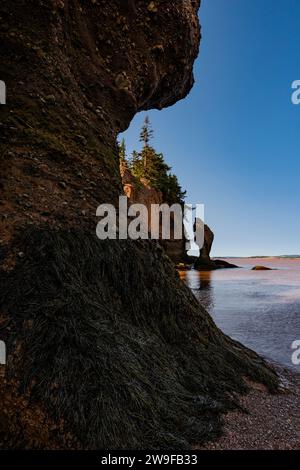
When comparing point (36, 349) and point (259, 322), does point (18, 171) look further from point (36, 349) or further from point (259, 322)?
point (259, 322)

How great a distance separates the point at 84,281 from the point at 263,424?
2.78 meters

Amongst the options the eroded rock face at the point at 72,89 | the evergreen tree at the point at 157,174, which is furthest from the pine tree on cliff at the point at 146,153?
the eroded rock face at the point at 72,89

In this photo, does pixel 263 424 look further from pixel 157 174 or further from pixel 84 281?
pixel 157 174

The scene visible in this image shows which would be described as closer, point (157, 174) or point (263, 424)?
point (263, 424)

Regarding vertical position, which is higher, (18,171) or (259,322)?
(18,171)

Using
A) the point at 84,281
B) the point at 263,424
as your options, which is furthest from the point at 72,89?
the point at 263,424

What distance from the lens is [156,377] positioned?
3457 millimetres

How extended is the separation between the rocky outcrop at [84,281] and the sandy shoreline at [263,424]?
0.17 meters

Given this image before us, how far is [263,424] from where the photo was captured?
345cm

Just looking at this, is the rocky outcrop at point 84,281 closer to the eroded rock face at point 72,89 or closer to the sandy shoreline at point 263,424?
the eroded rock face at point 72,89

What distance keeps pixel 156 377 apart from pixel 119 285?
52.1 inches

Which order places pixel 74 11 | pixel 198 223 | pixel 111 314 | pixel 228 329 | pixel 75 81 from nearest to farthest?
1. pixel 111 314
2. pixel 75 81
3. pixel 74 11
4. pixel 228 329
5. pixel 198 223

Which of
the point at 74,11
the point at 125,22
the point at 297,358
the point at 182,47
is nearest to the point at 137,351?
the point at 297,358

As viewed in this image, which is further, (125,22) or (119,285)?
(125,22)
